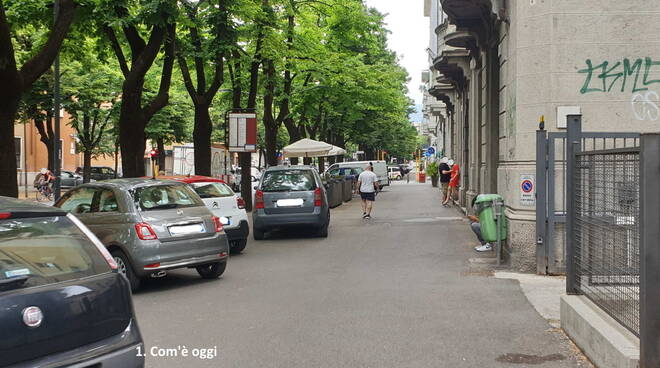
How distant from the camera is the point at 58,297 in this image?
3.60 m

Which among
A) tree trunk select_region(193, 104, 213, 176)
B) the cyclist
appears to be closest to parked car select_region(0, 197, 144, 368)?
tree trunk select_region(193, 104, 213, 176)

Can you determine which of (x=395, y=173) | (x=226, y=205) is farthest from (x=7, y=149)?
(x=395, y=173)

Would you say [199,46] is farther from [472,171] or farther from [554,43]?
[554,43]

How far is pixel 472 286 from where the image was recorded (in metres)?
9.01

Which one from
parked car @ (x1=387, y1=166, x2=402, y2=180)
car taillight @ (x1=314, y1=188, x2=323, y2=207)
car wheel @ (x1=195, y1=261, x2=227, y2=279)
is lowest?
car wheel @ (x1=195, y1=261, x2=227, y2=279)

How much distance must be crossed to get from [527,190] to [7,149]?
8.69 metres

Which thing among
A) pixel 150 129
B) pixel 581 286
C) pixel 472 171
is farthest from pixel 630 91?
pixel 150 129

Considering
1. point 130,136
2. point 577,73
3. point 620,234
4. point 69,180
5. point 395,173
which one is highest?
point 577,73

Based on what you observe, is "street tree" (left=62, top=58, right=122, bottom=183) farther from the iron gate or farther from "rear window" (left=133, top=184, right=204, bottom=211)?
the iron gate

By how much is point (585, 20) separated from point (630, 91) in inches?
48.5

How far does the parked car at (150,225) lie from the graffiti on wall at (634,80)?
19.2ft

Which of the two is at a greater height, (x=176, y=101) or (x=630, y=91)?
(x=176, y=101)

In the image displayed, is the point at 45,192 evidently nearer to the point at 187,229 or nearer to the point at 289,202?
the point at 289,202

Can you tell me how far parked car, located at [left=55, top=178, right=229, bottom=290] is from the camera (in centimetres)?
881
